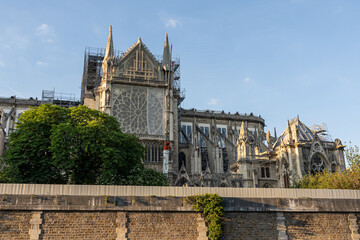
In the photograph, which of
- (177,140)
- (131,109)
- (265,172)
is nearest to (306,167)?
(265,172)

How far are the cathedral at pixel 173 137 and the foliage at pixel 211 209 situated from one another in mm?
22248

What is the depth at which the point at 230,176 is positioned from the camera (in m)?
47.6

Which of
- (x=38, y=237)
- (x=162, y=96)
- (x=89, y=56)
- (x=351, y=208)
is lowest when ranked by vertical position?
(x=38, y=237)

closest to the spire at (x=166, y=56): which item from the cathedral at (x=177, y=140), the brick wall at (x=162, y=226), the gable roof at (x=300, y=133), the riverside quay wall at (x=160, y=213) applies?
the cathedral at (x=177, y=140)

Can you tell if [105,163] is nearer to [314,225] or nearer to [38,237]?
[38,237]

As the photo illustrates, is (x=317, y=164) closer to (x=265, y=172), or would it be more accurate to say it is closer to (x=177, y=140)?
(x=265, y=172)

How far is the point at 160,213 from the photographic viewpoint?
75.2 feet

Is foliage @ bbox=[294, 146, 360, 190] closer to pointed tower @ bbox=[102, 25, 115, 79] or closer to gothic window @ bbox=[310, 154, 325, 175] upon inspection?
gothic window @ bbox=[310, 154, 325, 175]

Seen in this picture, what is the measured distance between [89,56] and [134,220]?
162ft

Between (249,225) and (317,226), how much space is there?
447cm

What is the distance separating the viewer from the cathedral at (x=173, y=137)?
47.9 metres

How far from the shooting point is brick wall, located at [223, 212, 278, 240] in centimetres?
2333

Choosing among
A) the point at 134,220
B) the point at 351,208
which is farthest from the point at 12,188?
the point at 351,208

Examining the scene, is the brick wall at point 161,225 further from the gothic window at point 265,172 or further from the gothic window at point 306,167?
the gothic window at point 265,172
